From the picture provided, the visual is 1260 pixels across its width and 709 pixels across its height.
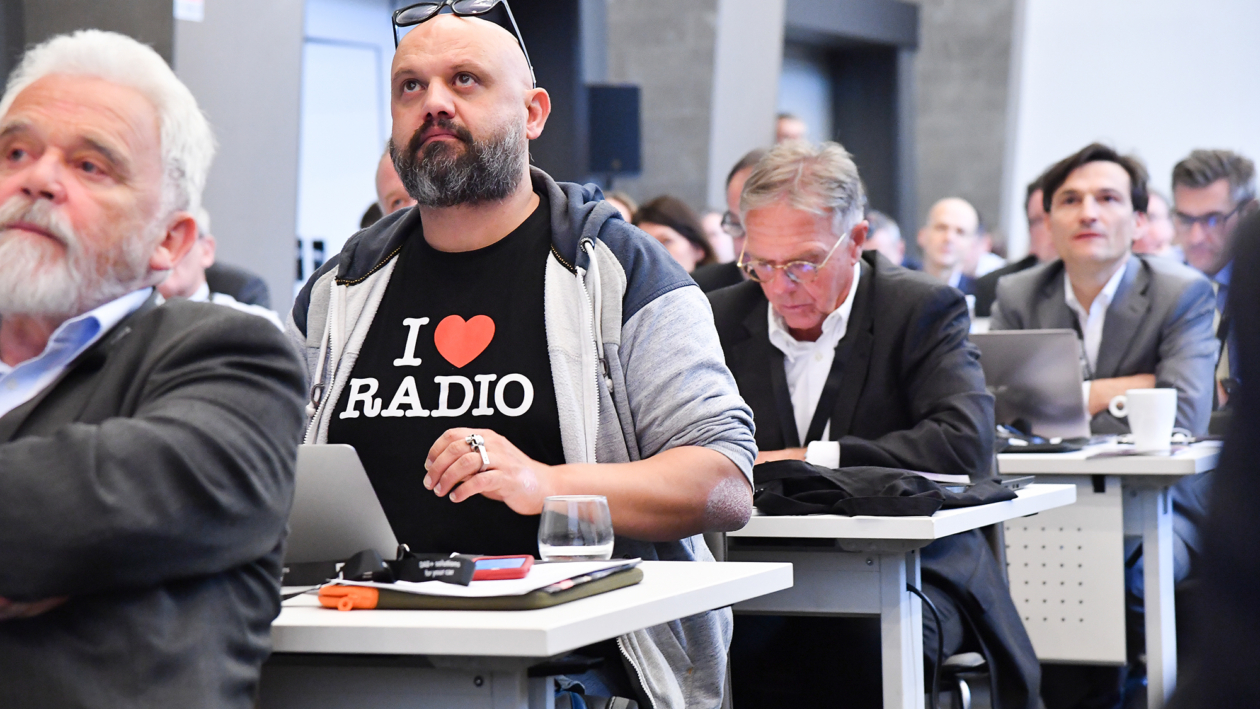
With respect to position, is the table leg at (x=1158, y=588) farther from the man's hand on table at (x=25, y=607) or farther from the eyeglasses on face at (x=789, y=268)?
the man's hand on table at (x=25, y=607)

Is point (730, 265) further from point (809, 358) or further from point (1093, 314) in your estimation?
point (809, 358)

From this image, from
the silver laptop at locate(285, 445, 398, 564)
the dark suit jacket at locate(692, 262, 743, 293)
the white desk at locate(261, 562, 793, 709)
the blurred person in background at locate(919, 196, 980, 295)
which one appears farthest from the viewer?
the blurred person in background at locate(919, 196, 980, 295)

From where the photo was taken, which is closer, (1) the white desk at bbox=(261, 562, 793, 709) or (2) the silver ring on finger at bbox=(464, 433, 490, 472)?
(1) the white desk at bbox=(261, 562, 793, 709)

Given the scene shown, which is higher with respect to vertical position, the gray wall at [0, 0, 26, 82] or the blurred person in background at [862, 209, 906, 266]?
the gray wall at [0, 0, 26, 82]

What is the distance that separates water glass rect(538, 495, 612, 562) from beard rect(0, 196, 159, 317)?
621 mm

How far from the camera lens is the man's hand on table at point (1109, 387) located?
4027 mm

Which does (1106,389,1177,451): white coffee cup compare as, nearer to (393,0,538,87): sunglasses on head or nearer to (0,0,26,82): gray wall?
(393,0,538,87): sunglasses on head

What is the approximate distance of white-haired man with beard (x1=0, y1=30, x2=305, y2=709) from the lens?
131cm

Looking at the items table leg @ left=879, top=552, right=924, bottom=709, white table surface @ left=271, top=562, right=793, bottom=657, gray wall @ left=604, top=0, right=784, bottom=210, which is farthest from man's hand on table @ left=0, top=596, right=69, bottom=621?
gray wall @ left=604, top=0, right=784, bottom=210

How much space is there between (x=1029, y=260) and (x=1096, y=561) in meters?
2.73

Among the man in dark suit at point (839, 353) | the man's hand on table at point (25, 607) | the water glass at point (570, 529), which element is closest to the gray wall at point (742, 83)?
the man in dark suit at point (839, 353)

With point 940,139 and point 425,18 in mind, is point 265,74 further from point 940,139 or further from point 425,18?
point 940,139

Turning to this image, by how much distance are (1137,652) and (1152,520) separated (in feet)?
1.82

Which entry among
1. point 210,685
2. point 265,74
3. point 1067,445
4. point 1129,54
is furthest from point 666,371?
point 1129,54
